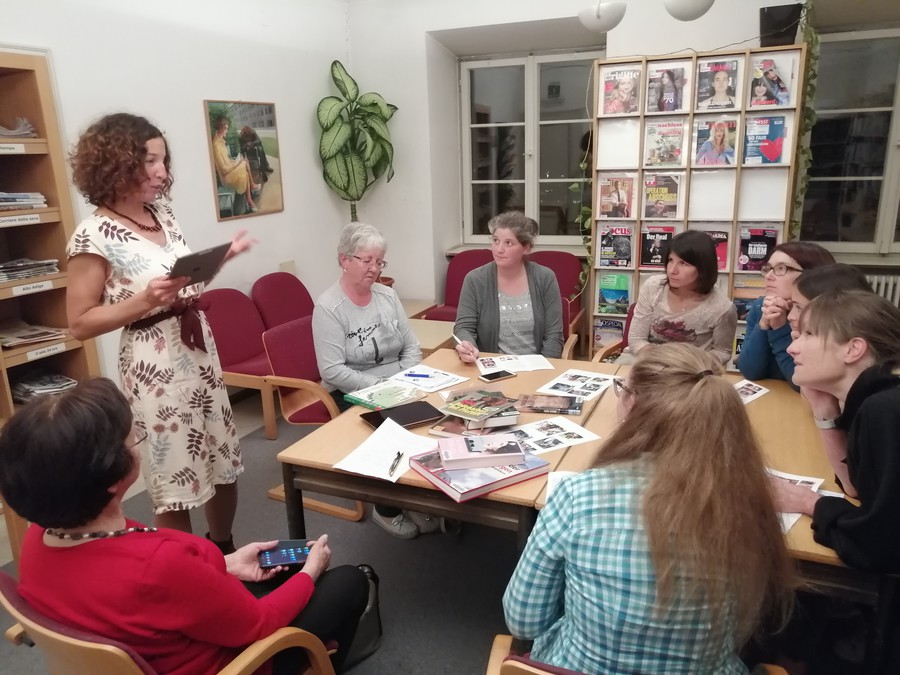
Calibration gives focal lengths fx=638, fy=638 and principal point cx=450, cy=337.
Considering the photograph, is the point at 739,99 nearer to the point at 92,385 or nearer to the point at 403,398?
the point at 403,398

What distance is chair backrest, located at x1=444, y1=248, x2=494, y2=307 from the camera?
521cm

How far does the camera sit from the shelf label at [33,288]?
271 centimetres

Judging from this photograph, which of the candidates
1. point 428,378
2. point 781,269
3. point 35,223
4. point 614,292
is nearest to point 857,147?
point 614,292

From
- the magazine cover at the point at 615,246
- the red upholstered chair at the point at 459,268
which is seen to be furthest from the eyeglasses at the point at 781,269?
the red upholstered chair at the point at 459,268

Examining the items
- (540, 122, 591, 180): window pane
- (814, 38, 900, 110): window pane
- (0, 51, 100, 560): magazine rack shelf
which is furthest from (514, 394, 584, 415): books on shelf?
(814, 38, 900, 110): window pane

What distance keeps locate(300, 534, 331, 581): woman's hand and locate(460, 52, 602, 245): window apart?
13.2 feet

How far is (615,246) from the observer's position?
445 cm

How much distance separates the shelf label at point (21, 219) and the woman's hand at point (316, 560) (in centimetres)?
198

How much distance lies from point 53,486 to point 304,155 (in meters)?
4.03

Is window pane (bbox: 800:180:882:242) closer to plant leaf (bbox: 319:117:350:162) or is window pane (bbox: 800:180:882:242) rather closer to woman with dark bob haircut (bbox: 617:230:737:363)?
woman with dark bob haircut (bbox: 617:230:737:363)

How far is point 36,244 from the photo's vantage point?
2.99 metres

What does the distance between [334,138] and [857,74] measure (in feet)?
12.2

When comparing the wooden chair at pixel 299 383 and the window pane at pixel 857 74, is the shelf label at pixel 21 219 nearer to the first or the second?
the wooden chair at pixel 299 383

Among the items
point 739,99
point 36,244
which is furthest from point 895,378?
point 36,244
